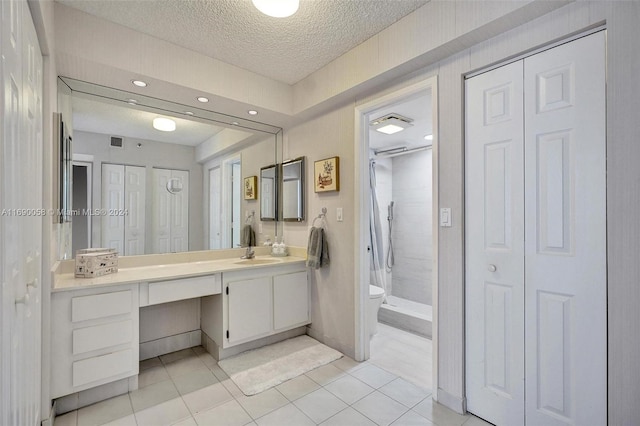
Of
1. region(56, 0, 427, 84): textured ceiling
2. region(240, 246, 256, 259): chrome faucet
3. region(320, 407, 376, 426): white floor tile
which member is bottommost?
region(320, 407, 376, 426): white floor tile

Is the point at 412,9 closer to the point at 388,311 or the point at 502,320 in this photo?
the point at 502,320

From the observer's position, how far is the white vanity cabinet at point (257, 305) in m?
2.44

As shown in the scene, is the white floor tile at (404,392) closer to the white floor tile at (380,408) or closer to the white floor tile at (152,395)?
the white floor tile at (380,408)

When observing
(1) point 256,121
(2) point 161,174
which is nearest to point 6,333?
(2) point 161,174

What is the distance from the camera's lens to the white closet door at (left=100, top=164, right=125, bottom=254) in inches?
91.7

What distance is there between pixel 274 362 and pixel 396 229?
2.75 meters

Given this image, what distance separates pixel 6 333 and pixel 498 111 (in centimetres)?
231

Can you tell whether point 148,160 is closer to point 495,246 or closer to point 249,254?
point 249,254

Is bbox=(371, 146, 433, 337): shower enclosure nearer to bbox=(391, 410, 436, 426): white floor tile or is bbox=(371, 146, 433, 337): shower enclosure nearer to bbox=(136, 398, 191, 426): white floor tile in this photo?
bbox=(391, 410, 436, 426): white floor tile

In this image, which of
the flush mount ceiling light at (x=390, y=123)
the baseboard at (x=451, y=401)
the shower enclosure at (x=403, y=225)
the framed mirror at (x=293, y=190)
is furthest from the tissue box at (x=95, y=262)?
the shower enclosure at (x=403, y=225)

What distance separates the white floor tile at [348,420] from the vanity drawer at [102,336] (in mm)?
1396

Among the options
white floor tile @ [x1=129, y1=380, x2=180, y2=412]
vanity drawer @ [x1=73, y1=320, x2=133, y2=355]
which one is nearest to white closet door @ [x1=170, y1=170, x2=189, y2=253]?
vanity drawer @ [x1=73, y1=320, x2=133, y2=355]

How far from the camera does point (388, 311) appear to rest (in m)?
3.40

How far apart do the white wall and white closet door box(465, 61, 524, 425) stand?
2.31 metres
